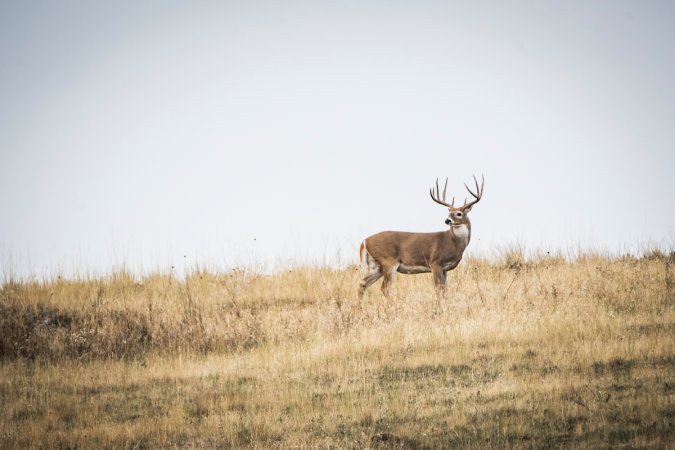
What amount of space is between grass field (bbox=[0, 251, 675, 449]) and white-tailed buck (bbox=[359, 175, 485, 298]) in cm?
53

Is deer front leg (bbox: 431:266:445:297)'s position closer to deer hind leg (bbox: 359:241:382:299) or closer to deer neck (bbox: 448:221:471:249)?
deer neck (bbox: 448:221:471:249)

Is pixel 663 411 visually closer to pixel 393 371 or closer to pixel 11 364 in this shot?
pixel 393 371

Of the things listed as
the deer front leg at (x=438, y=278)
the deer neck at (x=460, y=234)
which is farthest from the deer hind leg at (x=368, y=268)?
the deer neck at (x=460, y=234)

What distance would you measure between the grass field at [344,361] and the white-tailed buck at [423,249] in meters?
0.53

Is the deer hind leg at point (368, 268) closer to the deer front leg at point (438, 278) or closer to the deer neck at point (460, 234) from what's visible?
the deer front leg at point (438, 278)

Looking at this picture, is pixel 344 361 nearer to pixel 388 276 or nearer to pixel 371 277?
pixel 388 276

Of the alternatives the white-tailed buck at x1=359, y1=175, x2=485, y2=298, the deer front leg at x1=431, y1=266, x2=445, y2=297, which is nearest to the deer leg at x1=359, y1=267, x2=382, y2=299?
the white-tailed buck at x1=359, y1=175, x2=485, y2=298

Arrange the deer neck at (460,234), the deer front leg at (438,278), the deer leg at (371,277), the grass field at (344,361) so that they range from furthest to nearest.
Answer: the deer leg at (371,277) < the deer neck at (460,234) < the deer front leg at (438,278) < the grass field at (344,361)

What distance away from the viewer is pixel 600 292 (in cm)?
1323

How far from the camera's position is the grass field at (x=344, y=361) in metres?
7.02

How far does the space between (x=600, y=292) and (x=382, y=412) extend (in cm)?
721

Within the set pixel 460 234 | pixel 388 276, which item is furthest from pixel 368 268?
pixel 460 234

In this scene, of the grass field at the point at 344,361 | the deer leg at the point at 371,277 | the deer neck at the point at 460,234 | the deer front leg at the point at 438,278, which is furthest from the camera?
the deer leg at the point at 371,277

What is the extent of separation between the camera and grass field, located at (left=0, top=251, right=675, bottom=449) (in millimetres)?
7020
